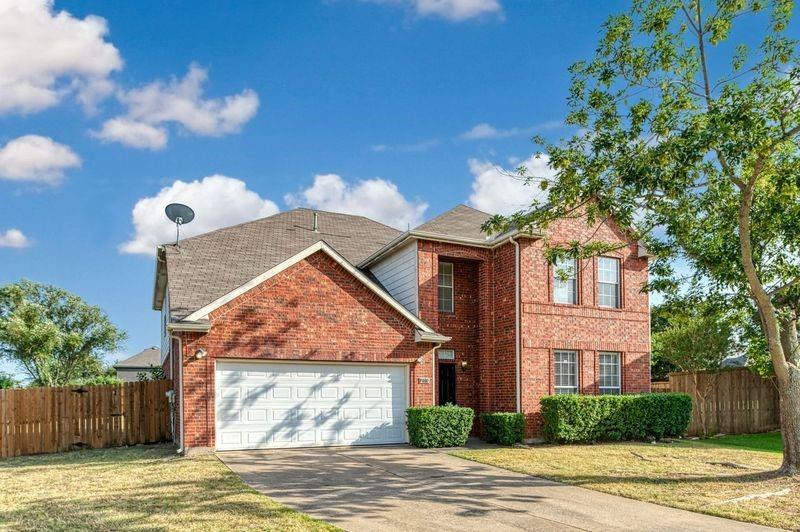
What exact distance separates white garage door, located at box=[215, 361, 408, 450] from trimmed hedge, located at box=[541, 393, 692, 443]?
12.8 ft

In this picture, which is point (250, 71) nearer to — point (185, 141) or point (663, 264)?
point (185, 141)

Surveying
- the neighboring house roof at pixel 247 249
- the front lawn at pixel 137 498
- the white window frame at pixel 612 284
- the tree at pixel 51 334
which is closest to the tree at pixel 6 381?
the tree at pixel 51 334

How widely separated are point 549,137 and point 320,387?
26.0 ft

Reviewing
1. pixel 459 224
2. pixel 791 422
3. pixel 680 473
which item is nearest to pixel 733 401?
pixel 791 422

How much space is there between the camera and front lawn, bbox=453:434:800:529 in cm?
930

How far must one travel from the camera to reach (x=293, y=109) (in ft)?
52.3

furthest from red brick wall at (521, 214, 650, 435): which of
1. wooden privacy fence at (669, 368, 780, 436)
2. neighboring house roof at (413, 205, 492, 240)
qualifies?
neighboring house roof at (413, 205, 492, 240)

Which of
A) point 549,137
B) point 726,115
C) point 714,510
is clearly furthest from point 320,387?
A: point 726,115

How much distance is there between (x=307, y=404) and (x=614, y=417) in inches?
320

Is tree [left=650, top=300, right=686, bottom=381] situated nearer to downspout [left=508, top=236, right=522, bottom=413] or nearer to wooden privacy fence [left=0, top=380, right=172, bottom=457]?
downspout [left=508, top=236, right=522, bottom=413]

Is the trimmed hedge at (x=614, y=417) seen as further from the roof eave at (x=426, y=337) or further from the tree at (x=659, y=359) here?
the tree at (x=659, y=359)

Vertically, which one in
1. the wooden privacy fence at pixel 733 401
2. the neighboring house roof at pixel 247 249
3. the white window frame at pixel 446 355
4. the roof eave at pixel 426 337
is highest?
the neighboring house roof at pixel 247 249

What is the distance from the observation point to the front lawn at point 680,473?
9297 millimetres

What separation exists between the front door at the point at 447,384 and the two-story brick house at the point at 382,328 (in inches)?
1.6
